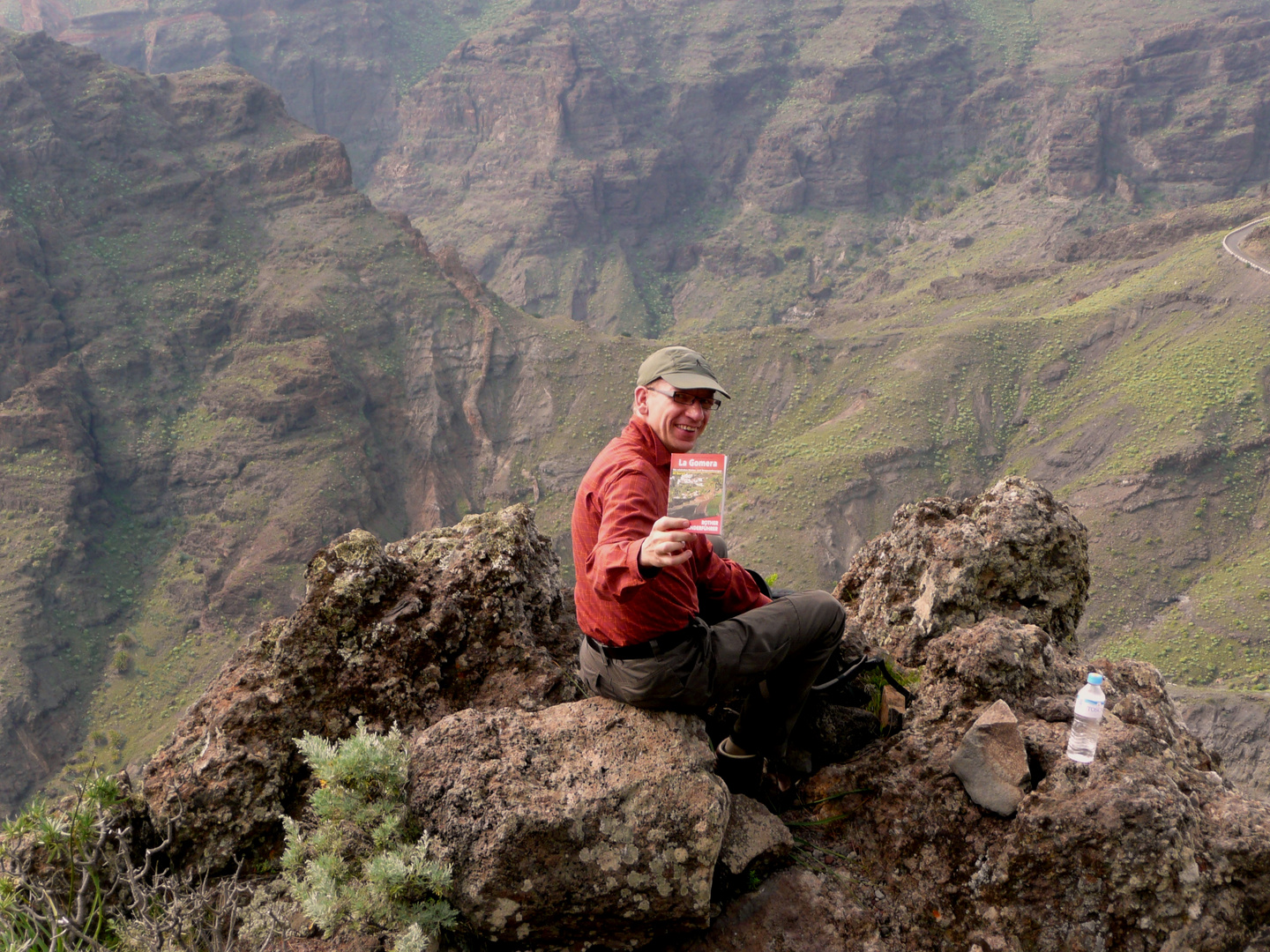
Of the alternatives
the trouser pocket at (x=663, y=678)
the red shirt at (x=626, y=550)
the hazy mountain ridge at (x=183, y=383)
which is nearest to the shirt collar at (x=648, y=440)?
the red shirt at (x=626, y=550)

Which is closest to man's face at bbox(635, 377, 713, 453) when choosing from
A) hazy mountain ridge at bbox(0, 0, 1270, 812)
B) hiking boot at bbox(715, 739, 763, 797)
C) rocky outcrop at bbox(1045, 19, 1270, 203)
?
hiking boot at bbox(715, 739, 763, 797)

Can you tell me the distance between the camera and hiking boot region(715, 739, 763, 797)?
216 inches

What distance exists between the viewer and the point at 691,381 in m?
4.78

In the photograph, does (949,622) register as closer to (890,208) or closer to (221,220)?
(221,220)

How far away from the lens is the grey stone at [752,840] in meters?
4.95

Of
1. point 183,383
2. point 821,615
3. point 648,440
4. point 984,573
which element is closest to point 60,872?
point 648,440

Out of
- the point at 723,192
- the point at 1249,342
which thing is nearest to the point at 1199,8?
the point at 723,192

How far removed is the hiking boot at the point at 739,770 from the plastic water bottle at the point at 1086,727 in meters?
1.85

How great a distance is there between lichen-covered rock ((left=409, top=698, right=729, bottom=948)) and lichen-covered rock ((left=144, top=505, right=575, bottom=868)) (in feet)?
4.33

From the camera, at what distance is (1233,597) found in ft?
157

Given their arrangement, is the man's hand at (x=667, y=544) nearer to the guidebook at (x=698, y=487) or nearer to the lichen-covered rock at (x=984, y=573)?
the guidebook at (x=698, y=487)

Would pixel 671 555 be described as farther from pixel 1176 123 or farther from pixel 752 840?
pixel 1176 123

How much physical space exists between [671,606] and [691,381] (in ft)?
4.08

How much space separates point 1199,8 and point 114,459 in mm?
177383
